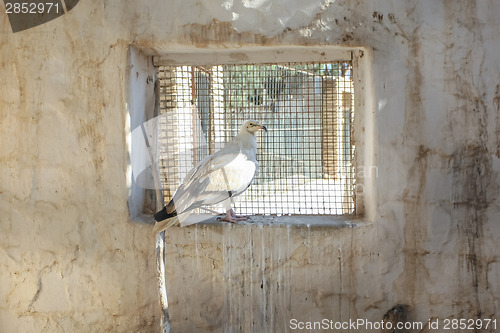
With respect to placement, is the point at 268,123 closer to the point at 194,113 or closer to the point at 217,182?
the point at 194,113

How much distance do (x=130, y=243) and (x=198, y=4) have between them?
1.69m

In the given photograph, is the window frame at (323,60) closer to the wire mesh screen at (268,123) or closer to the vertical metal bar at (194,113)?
the wire mesh screen at (268,123)

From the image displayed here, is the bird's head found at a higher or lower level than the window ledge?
higher

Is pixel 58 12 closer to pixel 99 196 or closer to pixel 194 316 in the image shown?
pixel 99 196

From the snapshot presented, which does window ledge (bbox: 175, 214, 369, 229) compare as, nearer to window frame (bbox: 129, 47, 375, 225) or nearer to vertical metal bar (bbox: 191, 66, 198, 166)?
window frame (bbox: 129, 47, 375, 225)

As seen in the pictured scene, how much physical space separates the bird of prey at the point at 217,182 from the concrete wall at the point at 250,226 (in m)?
0.27

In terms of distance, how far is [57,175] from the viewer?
3.45m

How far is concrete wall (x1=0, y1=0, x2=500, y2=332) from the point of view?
312 centimetres

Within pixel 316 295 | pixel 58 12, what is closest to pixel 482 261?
pixel 316 295

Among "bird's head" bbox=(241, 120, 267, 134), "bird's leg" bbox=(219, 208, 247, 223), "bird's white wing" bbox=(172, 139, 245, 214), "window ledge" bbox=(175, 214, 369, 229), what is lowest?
"window ledge" bbox=(175, 214, 369, 229)

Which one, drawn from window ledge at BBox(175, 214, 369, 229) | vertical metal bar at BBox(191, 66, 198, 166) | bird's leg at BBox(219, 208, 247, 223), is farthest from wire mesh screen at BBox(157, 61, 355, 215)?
bird's leg at BBox(219, 208, 247, 223)

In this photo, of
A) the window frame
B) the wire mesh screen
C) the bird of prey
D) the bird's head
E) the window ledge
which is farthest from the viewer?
the wire mesh screen

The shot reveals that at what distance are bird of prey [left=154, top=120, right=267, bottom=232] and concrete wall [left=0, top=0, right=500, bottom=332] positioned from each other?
271mm

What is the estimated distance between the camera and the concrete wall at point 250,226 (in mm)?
3119
